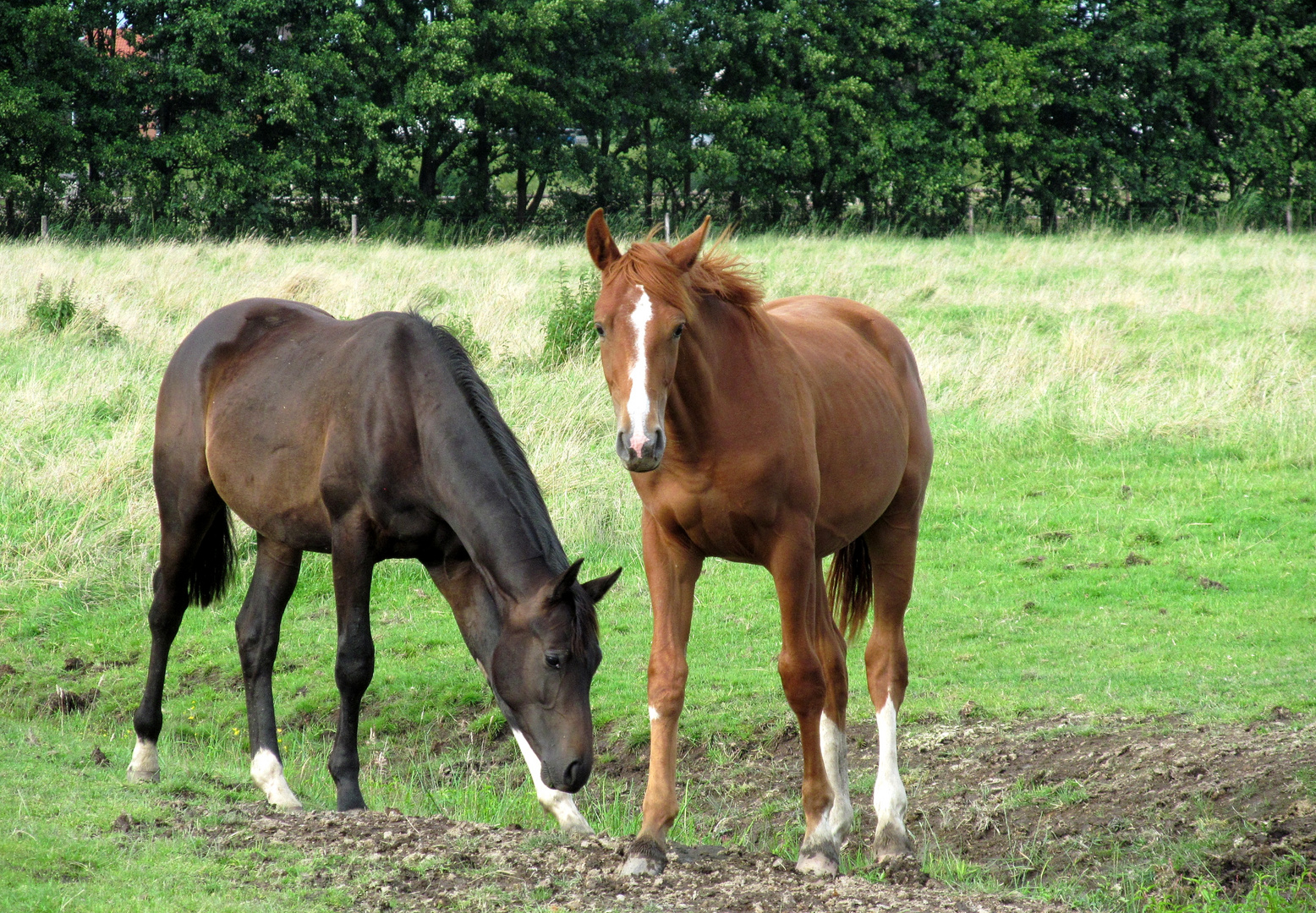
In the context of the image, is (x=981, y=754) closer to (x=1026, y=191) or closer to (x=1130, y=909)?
(x=1130, y=909)

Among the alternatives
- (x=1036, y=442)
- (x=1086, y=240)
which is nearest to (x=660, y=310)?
(x=1036, y=442)

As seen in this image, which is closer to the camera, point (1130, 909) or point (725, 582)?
point (1130, 909)

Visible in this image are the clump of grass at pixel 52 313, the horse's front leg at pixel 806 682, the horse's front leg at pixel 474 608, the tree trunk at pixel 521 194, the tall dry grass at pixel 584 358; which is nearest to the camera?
the horse's front leg at pixel 806 682

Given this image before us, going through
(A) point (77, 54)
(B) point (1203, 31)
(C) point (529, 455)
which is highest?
(B) point (1203, 31)

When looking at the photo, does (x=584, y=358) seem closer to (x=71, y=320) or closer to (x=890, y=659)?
(x=71, y=320)

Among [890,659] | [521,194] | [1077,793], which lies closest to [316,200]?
[521,194]

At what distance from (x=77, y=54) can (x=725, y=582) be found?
25.9m

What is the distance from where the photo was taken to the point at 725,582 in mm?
8188

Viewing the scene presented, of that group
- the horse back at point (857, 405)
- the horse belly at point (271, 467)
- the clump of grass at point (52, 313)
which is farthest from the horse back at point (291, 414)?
the clump of grass at point (52, 313)

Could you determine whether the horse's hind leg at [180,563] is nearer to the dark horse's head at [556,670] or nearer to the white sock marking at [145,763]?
the white sock marking at [145,763]

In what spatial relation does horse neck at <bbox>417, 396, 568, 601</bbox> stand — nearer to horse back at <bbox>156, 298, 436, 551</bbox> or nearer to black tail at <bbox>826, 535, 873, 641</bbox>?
horse back at <bbox>156, 298, 436, 551</bbox>

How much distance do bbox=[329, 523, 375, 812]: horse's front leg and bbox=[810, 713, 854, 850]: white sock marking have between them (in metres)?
1.85

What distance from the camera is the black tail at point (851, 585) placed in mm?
5434

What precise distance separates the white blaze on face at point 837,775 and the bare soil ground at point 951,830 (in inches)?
10.1
